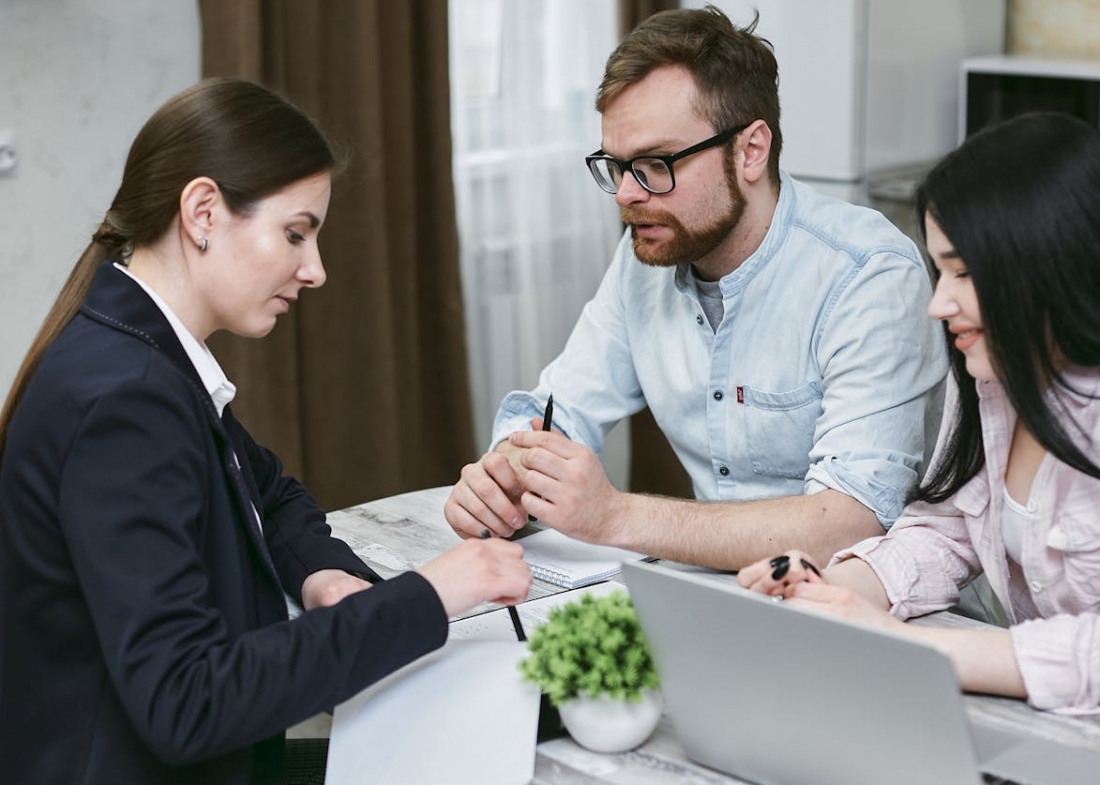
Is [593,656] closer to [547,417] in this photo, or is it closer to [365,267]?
[547,417]

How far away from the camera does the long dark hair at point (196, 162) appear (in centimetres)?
135

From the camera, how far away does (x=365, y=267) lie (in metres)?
3.15

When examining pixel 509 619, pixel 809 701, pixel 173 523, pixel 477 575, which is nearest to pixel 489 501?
pixel 509 619

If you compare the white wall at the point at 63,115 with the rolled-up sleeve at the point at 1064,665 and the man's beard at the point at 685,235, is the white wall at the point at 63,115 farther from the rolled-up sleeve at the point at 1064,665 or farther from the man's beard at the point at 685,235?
the rolled-up sleeve at the point at 1064,665

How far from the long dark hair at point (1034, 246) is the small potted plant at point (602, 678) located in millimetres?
462

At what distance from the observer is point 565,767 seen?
1.25 metres

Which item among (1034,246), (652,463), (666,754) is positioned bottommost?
(652,463)

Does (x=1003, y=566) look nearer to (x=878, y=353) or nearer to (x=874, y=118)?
(x=878, y=353)

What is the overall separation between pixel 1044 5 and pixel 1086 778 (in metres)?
2.72

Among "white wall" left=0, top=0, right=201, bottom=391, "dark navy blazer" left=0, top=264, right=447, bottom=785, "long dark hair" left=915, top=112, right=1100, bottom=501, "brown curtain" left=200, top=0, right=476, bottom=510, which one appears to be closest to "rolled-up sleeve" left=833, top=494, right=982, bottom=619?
"long dark hair" left=915, top=112, right=1100, bottom=501

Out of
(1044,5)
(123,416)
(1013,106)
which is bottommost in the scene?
(123,416)

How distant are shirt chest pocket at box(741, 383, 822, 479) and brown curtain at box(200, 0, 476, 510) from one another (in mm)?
1380

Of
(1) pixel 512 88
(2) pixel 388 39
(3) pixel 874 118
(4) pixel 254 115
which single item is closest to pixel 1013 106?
(3) pixel 874 118

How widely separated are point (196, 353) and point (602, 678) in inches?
20.6
